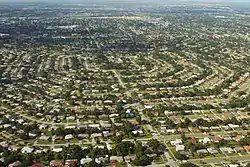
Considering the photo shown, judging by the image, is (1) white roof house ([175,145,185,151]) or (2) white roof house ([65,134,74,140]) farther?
(2) white roof house ([65,134,74,140])

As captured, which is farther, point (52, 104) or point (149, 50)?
point (149, 50)

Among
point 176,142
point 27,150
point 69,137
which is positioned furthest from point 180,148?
point 27,150

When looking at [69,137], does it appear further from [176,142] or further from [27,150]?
[176,142]

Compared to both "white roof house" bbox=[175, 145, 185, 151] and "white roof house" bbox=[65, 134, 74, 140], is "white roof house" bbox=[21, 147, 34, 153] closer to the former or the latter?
"white roof house" bbox=[65, 134, 74, 140]

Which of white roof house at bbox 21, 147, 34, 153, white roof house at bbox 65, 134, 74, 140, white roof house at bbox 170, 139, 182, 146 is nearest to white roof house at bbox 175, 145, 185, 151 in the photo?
white roof house at bbox 170, 139, 182, 146

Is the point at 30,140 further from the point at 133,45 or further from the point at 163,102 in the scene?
the point at 133,45

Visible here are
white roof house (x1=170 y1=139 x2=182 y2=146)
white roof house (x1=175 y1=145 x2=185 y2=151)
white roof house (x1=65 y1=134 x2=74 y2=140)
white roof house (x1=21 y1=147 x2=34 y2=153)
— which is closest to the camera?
white roof house (x1=21 y1=147 x2=34 y2=153)

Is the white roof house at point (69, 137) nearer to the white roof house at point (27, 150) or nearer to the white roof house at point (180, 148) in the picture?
the white roof house at point (27, 150)

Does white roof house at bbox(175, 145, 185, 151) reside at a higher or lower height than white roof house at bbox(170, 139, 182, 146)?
higher

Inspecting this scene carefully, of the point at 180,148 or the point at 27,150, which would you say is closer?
the point at 27,150

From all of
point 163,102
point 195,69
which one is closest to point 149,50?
point 195,69

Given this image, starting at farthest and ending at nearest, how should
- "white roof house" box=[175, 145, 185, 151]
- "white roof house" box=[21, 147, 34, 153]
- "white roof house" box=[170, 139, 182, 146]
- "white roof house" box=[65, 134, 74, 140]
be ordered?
1. "white roof house" box=[65, 134, 74, 140]
2. "white roof house" box=[170, 139, 182, 146]
3. "white roof house" box=[175, 145, 185, 151]
4. "white roof house" box=[21, 147, 34, 153]
